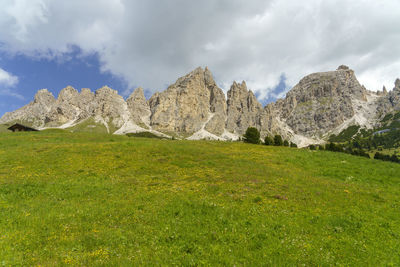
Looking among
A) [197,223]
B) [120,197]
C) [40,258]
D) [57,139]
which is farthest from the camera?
[57,139]

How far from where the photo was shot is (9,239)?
1016 centimetres

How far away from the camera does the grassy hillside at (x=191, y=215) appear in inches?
360

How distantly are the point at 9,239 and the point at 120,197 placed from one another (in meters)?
6.72

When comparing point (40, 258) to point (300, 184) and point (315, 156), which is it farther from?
point (315, 156)

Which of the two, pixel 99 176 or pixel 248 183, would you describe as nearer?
pixel 248 183

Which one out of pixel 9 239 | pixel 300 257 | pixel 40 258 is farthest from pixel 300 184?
pixel 9 239

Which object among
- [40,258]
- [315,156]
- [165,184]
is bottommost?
[40,258]

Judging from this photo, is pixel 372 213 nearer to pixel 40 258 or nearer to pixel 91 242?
pixel 91 242

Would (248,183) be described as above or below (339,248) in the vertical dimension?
above

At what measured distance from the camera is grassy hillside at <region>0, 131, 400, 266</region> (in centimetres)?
913

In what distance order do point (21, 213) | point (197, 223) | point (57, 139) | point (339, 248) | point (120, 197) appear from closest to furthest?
point (339, 248) < point (197, 223) < point (21, 213) < point (120, 197) < point (57, 139)

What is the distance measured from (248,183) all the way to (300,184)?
5.19 m

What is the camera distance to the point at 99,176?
21.2 meters

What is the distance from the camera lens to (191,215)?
12.7 meters
